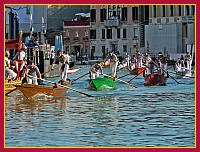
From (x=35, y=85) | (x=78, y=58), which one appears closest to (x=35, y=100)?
(x=35, y=85)

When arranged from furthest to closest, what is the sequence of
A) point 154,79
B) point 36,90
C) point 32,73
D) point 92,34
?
point 92,34, point 154,79, point 32,73, point 36,90

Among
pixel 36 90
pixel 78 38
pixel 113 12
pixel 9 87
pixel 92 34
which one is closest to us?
pixel 36 90

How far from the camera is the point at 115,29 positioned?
42.4 metres

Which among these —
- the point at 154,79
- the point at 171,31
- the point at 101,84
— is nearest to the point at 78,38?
the point at 171,31

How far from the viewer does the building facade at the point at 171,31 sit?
3475 cm

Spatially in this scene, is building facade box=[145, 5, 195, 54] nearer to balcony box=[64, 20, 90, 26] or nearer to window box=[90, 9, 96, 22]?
balcony box=[64, 20, 90, 26]

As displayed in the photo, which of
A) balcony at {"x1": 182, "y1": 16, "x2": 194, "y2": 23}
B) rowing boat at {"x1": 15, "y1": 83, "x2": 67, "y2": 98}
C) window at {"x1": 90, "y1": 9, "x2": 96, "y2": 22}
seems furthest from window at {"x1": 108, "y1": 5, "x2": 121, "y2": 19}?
rowing boat at {"x1": 15, "y1": 83, "x2": 67, "y2": 98}

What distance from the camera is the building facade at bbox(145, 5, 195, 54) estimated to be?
1368 inches

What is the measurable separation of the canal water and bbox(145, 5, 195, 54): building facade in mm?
20326

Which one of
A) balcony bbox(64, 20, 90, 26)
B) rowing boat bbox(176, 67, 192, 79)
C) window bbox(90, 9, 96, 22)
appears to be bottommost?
rowing boat bbox(176, 67, 192, 79)

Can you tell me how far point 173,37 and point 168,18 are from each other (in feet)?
2.98

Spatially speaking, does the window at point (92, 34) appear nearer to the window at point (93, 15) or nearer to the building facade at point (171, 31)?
the window at point (93, 15)

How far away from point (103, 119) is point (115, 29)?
33037 mm

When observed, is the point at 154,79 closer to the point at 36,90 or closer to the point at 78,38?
the point at 36,90
